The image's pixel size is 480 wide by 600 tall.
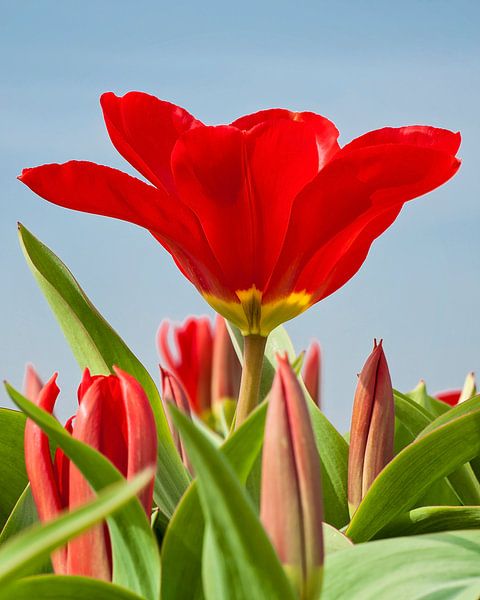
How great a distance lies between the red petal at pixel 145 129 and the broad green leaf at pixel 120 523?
280 millimetres

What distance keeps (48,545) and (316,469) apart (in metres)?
0.12

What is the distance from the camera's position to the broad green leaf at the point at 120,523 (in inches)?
15.7

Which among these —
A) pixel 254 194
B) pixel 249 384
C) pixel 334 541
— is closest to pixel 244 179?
pixel 254 194

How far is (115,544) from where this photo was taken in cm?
44

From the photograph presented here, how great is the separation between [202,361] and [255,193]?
1075mm

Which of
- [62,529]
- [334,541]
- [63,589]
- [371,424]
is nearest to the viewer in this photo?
[62,529]

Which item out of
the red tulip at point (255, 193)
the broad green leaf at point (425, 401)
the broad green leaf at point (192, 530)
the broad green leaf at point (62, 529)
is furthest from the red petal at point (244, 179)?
the broad green leaf at point (425, 401)

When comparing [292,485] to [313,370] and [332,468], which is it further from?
[313,370]

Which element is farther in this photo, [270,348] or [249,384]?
[270,348]

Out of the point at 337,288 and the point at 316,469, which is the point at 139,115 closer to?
the point at 337,288

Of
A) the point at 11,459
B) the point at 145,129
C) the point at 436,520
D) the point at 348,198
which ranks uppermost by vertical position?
the point at 145,129

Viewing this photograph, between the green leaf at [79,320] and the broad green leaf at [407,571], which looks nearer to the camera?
the broad green leaf at [407,571]

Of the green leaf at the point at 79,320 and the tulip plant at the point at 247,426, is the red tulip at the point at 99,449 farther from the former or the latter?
the green leaf at the point at 79,320

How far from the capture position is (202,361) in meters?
1.66
